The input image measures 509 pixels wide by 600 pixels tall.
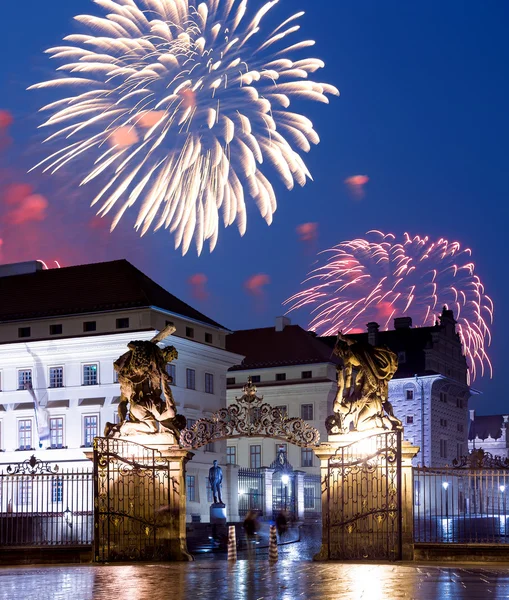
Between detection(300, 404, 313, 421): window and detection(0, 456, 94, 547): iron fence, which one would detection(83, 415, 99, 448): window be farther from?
detection(300, 404, 313, 421): window

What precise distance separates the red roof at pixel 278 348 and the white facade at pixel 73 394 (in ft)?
56.8

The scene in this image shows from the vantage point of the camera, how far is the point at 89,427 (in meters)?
57.2

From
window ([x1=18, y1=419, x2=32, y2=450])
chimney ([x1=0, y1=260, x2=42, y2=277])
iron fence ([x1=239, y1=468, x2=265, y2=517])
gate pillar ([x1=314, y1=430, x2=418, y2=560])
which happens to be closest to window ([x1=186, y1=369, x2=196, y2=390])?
iron fence ([x1=239, y1=468, x2=265, y2=517])

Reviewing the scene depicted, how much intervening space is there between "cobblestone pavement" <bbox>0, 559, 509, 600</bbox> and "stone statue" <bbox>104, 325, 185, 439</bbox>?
277cm

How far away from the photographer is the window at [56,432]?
2276 inches

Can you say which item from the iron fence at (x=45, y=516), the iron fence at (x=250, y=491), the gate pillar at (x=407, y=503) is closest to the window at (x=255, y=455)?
the iron fence at (x=250, y=491)

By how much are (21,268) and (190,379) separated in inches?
454

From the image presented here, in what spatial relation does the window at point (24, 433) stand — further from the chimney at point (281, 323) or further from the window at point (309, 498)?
the chimney at point (281, 323)

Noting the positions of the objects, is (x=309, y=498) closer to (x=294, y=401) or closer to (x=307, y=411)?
(x=307, y=411)

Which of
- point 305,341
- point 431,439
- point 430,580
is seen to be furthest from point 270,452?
point 430,580

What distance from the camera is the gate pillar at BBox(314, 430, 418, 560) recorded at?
22062 millimetres

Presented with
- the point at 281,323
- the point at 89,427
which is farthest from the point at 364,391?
the point at 281,323

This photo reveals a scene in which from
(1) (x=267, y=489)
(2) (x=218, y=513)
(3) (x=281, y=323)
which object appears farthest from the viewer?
(3) (x=281, y=323)

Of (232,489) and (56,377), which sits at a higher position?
(56,377)
